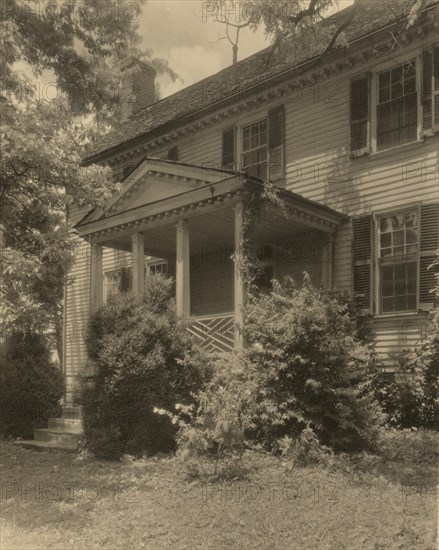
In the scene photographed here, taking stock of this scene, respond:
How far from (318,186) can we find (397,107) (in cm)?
239

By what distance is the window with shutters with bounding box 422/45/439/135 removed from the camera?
1096 cm

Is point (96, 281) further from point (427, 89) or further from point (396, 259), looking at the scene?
point (427, 89)

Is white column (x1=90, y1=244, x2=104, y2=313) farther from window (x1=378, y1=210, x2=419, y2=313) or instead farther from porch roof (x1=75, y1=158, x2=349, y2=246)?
window (x1=378, y1=210, x2=419, y2=313)

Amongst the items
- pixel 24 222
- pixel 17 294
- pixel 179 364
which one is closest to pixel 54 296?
pixel 17 294

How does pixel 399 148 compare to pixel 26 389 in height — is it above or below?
above

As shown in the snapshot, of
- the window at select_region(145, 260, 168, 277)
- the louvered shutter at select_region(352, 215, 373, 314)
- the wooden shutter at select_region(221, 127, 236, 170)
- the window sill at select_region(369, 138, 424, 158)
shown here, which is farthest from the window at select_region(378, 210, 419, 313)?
the window at select_region(145, 260, 168, 277)

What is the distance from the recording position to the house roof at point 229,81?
12586 mm

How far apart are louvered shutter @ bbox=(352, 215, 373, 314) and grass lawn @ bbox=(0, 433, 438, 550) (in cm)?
403

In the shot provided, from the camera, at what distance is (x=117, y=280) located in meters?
18.4

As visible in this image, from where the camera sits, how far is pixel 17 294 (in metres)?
9.86

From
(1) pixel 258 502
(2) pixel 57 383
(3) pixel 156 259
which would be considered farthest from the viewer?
(3) pixel 156 259

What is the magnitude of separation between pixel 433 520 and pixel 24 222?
7760 mm

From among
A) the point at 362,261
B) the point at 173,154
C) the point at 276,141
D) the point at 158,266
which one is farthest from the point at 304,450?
the point at 173,154

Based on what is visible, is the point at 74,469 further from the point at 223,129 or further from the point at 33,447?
the point at 223,129
